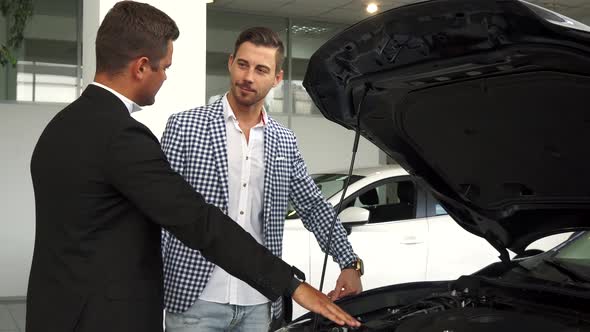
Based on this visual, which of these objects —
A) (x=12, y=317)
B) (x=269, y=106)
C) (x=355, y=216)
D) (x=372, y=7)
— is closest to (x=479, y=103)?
(x=355, y=216)

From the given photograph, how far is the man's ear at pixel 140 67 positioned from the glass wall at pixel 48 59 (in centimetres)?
809

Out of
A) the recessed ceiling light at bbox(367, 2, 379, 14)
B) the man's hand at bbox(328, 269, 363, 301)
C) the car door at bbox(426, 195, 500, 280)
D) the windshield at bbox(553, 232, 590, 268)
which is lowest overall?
the car door at bbox(426, 195, 500, 280)

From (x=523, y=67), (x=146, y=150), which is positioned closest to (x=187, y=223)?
(x=146, y=150)

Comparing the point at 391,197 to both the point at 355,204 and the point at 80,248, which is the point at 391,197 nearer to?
the point at 355,204

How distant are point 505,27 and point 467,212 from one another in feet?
4.22

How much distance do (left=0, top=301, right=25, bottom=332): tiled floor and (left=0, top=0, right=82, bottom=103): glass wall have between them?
272cm

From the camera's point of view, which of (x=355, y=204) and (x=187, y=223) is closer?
(x=187, y=223)

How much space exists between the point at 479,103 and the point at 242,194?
3.20 ft

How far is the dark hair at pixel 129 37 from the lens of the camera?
214 centimetres

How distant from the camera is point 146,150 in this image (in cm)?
204

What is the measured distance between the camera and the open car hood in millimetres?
1887

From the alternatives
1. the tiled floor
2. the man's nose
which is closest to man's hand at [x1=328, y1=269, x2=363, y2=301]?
the man's nose

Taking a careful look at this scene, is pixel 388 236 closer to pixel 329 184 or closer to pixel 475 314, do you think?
pixel 329 184

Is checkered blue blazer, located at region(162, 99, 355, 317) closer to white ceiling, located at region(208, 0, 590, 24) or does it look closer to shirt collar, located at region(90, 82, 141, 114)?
shirt collar, located at region(90, 82, 141, 114)
